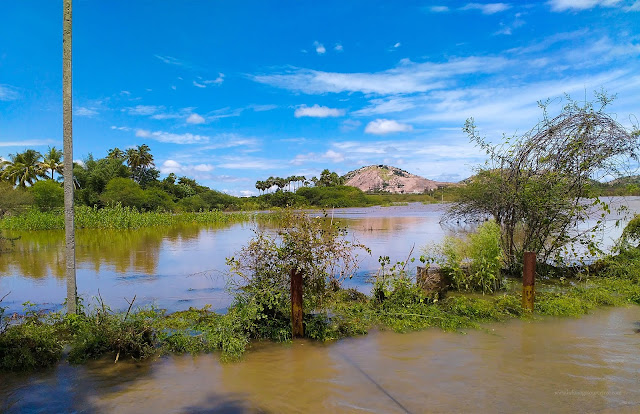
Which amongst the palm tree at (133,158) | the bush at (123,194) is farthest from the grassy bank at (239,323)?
the palm tree at (133,158)

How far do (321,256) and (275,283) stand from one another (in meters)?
0.87

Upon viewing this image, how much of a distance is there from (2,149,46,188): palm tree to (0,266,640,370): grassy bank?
5428cm

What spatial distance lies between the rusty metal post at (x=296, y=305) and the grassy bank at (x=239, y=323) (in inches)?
6.2

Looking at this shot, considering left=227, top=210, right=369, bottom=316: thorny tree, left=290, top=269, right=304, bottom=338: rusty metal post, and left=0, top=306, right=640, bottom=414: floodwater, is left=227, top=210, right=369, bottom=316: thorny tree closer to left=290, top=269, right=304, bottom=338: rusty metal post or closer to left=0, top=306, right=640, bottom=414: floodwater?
left=290, top=269, right=304, bottom=338: rusty metal post

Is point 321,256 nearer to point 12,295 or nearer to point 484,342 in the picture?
point 484,342

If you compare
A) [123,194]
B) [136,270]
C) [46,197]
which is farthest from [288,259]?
[123,194]

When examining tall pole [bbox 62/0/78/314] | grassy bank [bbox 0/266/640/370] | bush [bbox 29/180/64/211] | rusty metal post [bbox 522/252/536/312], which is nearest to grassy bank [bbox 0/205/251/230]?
bush [bbox 29/180/64/211]

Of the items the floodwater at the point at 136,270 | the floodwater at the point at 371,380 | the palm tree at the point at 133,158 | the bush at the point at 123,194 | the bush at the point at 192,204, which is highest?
the palm tree at the point at 133,158

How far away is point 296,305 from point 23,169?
57.9 meters

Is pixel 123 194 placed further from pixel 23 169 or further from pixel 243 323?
pixel 243 323

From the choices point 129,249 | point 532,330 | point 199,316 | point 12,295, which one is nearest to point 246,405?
point 199,316

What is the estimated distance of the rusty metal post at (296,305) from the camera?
634 centimetres

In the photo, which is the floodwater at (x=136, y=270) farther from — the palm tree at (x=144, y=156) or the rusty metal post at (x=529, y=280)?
the palm tree at (x=144, y=156)

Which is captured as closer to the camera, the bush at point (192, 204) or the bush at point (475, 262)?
the bush at point (475, 262)
